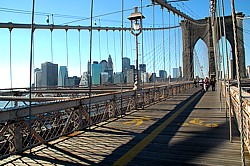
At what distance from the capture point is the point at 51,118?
3932 millimetres

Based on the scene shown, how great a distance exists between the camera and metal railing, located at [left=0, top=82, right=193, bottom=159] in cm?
301

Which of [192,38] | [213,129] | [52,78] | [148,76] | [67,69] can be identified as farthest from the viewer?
[192,38]

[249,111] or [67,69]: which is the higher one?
[67,69]

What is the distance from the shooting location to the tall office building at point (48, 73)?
11.2 m

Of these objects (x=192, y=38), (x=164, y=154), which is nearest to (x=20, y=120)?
(x=164, y=154)

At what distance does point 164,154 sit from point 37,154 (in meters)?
1.57

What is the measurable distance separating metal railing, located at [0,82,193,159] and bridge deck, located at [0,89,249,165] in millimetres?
187

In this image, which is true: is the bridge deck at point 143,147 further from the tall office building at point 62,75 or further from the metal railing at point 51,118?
the tall office building at point 62,75

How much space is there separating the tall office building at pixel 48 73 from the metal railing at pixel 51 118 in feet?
18.7

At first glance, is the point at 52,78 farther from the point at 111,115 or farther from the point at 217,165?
the point at 217,165

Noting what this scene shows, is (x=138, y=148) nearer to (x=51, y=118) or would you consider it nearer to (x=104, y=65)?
(x=51, y=118)

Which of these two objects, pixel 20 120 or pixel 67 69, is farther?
pixel 67 69

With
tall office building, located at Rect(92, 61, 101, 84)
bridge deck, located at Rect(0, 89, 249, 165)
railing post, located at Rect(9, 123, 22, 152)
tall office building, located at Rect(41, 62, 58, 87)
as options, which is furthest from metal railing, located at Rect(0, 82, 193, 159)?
tall office building, located at Rect(92, 61, 101, 84)

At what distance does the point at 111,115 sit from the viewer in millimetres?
5820
